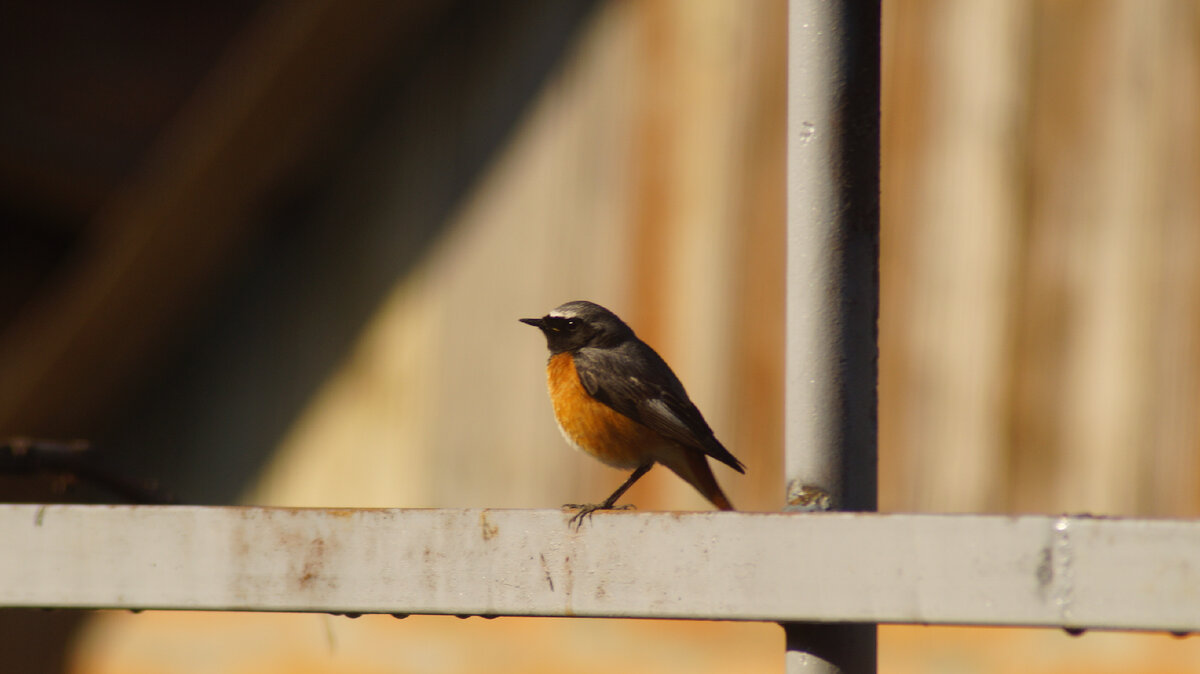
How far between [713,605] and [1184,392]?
329cm

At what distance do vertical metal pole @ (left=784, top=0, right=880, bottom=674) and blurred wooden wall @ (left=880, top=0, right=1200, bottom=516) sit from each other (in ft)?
9.66

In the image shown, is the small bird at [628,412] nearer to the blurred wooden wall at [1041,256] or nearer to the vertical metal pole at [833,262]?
the blurred wooden wall at [1041,256]

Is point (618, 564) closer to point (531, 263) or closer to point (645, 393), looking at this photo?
point (645, 393)

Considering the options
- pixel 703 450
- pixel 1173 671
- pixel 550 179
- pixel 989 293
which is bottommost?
pixel 1173 671

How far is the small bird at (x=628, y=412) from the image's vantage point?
3588 mm

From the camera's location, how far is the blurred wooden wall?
164 inches

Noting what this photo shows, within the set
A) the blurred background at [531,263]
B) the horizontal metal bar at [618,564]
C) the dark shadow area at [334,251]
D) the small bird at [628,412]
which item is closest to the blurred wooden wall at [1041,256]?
the blurred background at [531,263]

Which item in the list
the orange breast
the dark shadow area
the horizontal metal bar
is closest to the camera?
the horizontal metal bar

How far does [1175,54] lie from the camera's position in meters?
4.22

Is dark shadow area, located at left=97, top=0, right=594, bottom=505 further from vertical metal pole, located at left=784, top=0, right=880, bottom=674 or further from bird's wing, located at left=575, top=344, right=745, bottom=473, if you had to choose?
vertical metal pole, located at left=784, top=0, right=880, bottom=674

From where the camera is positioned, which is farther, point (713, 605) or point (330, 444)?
point (330, 444)

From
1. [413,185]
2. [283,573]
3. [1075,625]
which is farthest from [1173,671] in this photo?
[413,185]

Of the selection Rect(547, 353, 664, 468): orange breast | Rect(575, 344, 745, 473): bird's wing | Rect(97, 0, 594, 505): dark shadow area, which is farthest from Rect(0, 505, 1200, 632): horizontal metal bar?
Rect(97, 0, 594, 505): dark shadow area

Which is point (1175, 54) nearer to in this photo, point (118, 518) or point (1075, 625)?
point (1075, 625)
